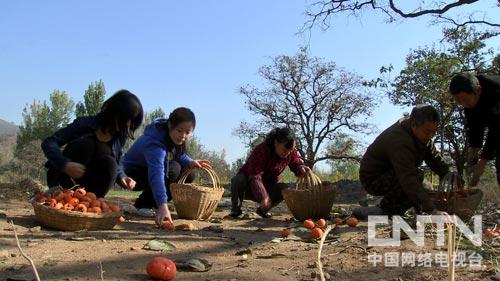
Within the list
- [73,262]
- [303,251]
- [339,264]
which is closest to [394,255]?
[339,264]

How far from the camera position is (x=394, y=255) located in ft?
9.72

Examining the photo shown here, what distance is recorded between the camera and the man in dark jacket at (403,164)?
420cm

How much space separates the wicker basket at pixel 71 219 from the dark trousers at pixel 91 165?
1.98ft

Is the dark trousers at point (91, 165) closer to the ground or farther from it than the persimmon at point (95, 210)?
farther from it

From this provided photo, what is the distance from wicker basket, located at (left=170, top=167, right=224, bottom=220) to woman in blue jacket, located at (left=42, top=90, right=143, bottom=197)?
52 cm

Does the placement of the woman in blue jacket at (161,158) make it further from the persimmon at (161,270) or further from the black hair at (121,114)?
the persimmon at (161,270)

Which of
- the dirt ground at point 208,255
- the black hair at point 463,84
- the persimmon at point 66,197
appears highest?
the black hair at point 463,84

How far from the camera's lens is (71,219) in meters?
3.70

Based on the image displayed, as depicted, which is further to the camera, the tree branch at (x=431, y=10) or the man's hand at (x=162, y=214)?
the tree branch at (x=431, y=10)

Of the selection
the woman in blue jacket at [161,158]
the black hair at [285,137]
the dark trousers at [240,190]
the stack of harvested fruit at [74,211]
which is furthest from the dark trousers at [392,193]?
the stack of harvested fruit at [74,211]

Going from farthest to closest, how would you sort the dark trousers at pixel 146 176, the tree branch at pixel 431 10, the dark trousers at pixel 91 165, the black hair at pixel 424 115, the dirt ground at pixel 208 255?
1. the tree branch at pixel 431 10
2. the dark trousers at pixel 146 176
3. the dark trousers at pixel 91 165
4. the black hair at pixel 424 115
5. the dirt ground at pixel 208 255

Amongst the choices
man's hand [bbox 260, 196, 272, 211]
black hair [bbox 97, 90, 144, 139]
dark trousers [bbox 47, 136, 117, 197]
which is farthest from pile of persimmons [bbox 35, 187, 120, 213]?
man's hand [bbox 260, 196, 272, 211]

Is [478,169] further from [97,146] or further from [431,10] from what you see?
[431,10]

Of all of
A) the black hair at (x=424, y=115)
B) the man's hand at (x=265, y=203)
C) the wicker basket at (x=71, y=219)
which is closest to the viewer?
the wicker basket at (x=71, y=219)
